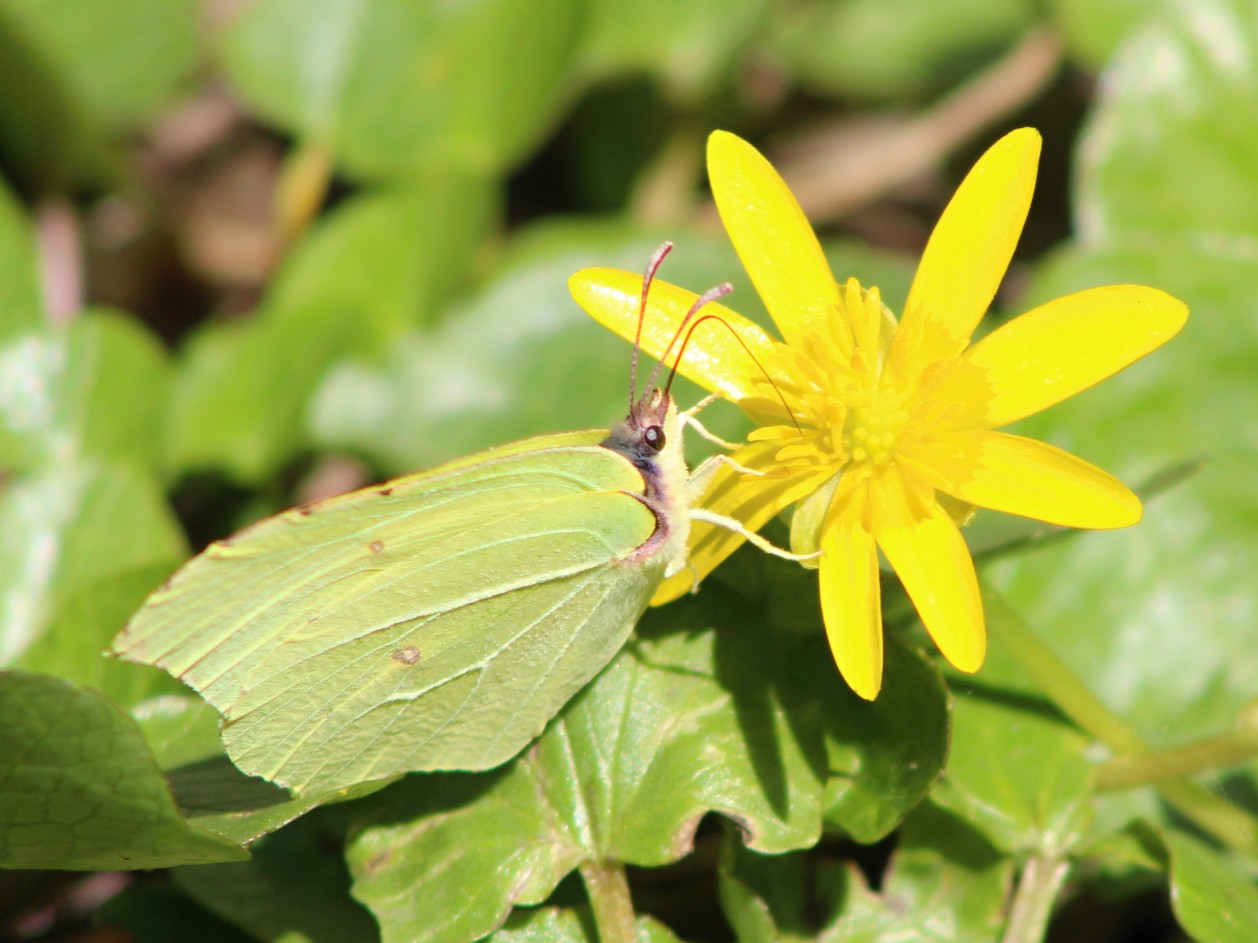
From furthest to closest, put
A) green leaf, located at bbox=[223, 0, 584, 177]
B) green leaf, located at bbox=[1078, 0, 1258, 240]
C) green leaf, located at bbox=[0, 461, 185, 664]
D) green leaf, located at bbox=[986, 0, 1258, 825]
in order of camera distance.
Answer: green leaf, located at bbox=[223, 0, 584, 177] → green leaf, located at bbox=[1078, 0, 1258, 240] → green leaf, located at bbox=[0, 461, 185, 664] → green leaf, located at bbox=[986, 0, 1258, 825]

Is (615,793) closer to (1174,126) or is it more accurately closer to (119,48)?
(1174,126)

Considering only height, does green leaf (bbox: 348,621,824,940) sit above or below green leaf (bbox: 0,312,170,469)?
below

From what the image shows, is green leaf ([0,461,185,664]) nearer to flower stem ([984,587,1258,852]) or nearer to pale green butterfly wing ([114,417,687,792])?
pale green butterfly wing ([114,417,687,792])

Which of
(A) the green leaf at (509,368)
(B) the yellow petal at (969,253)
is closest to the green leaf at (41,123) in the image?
(A) the green leaf at (509,368)

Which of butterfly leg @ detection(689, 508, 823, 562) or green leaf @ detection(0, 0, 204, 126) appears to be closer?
butterfly leg @ detection(689, 508, 823, 562)

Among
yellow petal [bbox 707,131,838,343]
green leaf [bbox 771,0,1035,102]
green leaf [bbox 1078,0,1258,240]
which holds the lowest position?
yellow petal [bbox 707,131,838,343]

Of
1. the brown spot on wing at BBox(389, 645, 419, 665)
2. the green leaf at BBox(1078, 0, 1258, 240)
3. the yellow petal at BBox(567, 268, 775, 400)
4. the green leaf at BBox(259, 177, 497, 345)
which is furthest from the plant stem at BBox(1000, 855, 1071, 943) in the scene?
the green leaf at BBox(259, 177, 497, 345)

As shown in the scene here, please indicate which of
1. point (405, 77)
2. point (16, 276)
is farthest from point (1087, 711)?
point (16, 276)

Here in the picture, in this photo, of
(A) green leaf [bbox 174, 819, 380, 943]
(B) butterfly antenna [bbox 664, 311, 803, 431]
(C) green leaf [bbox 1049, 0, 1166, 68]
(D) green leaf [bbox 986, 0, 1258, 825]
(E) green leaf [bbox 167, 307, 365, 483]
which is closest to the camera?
(B) butterfly antenna [bbox 664, 311, 803, 431]
